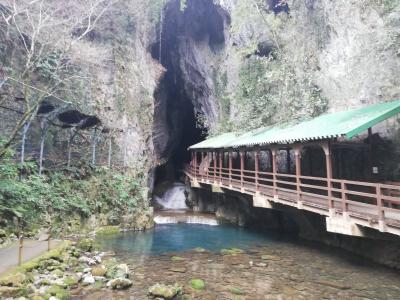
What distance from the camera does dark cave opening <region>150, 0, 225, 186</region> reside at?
32.9 metres

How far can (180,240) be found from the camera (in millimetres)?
16344

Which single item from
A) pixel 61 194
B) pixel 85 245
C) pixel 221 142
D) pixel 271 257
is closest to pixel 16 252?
pixel 85 245

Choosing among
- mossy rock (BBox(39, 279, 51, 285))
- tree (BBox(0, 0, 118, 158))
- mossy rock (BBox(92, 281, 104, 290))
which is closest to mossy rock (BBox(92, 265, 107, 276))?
mossy rock (BBox(92, 281, 104, 290))

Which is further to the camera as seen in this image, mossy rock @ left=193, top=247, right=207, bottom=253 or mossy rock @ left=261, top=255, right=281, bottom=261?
mossy rock @ left=193, top=247, right=207, bottom=253

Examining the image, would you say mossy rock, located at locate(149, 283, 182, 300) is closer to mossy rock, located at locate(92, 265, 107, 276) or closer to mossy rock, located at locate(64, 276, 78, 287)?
mossy rock, located at locate(92, 265, 107, 276)

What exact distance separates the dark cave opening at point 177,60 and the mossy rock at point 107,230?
58.0 ft

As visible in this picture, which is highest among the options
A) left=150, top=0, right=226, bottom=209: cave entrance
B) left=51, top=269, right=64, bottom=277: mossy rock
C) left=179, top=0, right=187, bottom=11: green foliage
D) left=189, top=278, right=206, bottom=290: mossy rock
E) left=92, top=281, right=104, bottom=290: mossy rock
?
left=179, top=0, right=187, bottom=11: green foliage

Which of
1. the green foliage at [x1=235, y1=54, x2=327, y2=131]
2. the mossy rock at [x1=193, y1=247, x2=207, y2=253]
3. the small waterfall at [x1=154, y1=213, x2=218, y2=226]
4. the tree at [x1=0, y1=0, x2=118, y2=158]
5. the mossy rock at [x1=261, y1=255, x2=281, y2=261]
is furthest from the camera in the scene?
the small waterfall at [x1=154, y1=213, x2=218, y2=226]

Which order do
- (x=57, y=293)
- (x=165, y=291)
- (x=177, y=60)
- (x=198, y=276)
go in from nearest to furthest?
1. (x=57, y=293)
2. (x=165, y=291)
3. (x=198, y=276)
4. (x=177, y=60)

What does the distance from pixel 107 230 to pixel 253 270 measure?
31.1ft

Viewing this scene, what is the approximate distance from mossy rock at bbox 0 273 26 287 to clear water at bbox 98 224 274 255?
18.6 feet

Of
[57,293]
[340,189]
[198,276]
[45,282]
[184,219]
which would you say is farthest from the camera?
[184,219]

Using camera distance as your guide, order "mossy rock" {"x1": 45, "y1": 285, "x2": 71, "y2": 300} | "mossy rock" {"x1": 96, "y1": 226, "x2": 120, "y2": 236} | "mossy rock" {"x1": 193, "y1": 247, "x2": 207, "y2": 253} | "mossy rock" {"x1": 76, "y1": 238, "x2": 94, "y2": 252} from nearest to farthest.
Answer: "mossy rock" {"x1": 45, "y1": 285, "x2": 71, "y2": 300} < "mossy rock" {"x1": 76, "y1": 238, "x2": 94, "y2": 252} < "mossy rock" {"x1": 193, "y1": 247, "x2": 207, "y2": 253} < "mossy rock" {"x1": 96, "y1": 226, "x2": 120, "y2": 236}

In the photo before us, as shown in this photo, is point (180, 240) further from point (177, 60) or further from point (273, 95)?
point (177, 60)
